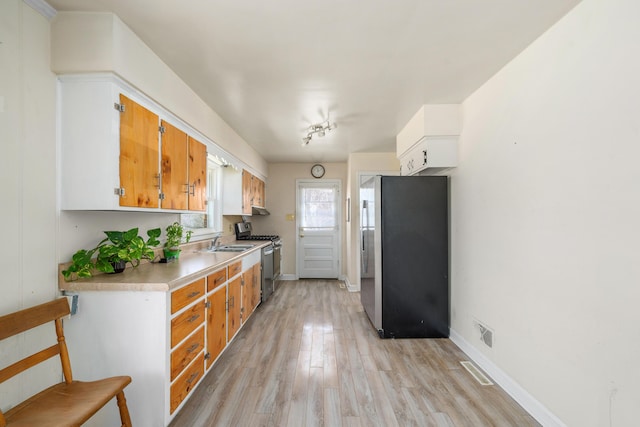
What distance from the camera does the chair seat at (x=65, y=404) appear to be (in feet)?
3.68

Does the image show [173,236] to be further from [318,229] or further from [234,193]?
[318,229]

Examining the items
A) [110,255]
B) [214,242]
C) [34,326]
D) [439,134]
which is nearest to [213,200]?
[214,242]

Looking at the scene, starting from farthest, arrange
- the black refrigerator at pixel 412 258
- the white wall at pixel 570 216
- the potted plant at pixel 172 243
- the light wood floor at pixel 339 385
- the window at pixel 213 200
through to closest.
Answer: the window at pixel 213 200 < the black refrigerator at pixel 412 258 < the potted plant at pixel 172 243 < the light wood floor at pixel 339 385 < the white wall at pixel 570 216

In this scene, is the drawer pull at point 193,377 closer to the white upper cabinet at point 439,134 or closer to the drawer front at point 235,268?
the drawer front at point 235,268

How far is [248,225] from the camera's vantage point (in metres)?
5.14

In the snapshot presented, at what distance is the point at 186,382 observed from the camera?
5.95ft

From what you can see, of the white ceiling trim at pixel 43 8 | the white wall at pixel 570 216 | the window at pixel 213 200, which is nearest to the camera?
the white wall at pixel 570 216

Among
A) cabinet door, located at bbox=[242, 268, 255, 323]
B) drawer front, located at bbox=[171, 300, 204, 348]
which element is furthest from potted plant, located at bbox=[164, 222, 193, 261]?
cabinet door, located at bbox=[242, 268, 255, 323]

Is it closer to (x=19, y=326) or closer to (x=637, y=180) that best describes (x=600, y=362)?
(x=637, y=180)

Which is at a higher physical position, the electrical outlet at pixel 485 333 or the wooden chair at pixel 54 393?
the wooden chair at pixel 54 393

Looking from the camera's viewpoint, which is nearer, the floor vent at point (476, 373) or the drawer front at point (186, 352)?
the drawer front at point (186, 352)

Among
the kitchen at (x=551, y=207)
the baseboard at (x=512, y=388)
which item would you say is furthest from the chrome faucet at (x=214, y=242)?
the baseboard at (x=512, y=388)

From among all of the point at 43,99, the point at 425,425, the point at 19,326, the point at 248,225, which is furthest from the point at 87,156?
the point at 248,225

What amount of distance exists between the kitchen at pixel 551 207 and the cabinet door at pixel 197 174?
50 centimetres
